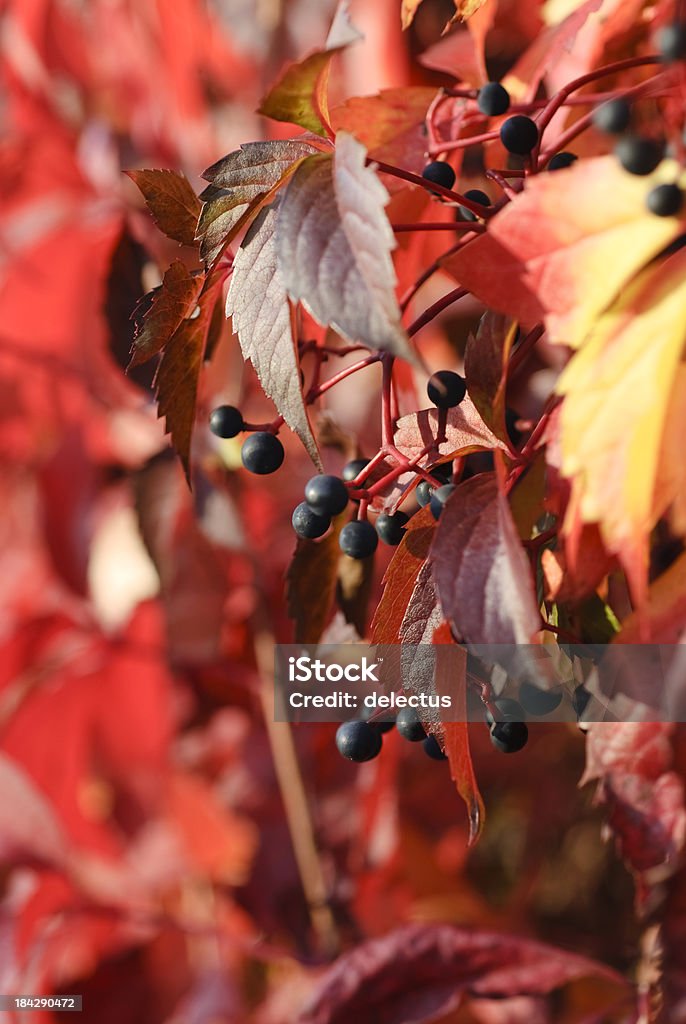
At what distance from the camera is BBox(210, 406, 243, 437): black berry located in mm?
442

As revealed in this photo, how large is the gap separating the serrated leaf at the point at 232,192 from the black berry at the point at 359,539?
0.39 feet

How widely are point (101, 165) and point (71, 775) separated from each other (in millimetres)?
689

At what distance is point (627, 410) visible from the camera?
308 mm

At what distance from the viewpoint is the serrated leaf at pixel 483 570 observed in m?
0.30

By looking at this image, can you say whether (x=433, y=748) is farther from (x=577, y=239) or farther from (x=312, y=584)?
(x=577, y=239)

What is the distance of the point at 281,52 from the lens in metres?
0.90

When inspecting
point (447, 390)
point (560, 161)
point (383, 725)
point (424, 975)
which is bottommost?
point (424, 975)

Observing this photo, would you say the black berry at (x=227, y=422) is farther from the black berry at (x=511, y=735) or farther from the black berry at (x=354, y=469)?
the black berry at (x=511, y=735)

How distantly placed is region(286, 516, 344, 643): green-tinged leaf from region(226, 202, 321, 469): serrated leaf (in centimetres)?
13

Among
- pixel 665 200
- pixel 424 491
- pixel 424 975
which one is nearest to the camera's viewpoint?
pixel 665 200

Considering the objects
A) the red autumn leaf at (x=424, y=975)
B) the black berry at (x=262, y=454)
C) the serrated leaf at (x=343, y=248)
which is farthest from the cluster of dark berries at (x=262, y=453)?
the red autumn leaf at (x=424, y=975)

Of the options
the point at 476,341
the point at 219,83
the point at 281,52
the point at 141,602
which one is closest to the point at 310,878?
the point at 141,602

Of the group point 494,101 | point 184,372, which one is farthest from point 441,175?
point 184,372

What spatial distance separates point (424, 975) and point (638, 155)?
497 millimetres
